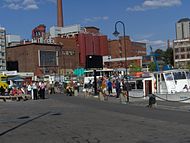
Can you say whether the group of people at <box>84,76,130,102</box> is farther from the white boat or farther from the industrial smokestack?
the industrial smokestack

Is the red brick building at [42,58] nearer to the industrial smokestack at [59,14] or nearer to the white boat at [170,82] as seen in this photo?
the industrial smokestack at [59,14]

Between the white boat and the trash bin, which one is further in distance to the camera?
the white boat

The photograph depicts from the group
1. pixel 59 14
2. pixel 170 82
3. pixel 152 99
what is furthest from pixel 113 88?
pixel 59 14

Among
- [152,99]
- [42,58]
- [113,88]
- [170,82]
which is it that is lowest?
[152,99]

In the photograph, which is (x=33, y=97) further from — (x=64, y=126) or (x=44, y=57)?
(x=44, y=57)

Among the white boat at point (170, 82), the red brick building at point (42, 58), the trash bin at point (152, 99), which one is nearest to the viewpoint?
the trash bin at point (152, 99)

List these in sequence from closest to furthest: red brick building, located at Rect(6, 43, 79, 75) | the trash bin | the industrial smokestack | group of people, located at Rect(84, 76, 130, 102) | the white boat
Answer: the trash bin < group of people, located at Rect(84, 76, 130, 102) < the white boat < red brick building, located at Rect(6, 43, 79, 75) < the industrial smokestack

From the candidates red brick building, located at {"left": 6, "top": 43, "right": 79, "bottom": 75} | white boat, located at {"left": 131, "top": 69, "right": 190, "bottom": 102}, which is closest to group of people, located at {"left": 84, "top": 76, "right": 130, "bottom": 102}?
white boat, located at {"left": 131, "top": 69, "right": 190, "bottom": 102}

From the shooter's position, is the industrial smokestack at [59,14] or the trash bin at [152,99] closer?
the trash bin at [152,99]

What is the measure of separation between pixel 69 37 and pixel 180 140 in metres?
165

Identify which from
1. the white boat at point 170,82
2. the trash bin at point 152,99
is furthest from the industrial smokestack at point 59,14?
the trash bin at point 152,99

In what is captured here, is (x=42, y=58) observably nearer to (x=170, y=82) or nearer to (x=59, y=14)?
(x=59, y=14)

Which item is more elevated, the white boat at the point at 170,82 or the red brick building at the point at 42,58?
the red brick building at the point at 42,58

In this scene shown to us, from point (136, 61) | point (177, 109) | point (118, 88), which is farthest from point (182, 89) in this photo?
point (136, 61)
